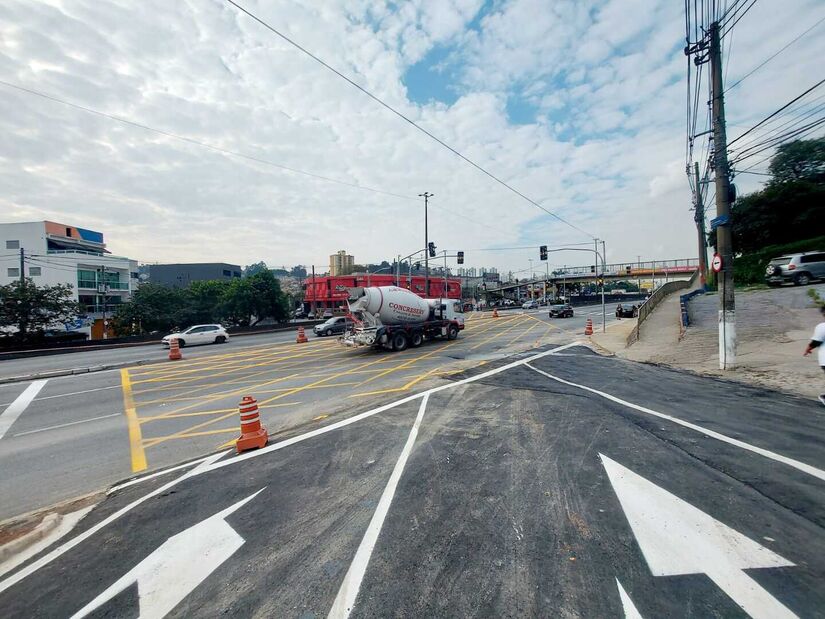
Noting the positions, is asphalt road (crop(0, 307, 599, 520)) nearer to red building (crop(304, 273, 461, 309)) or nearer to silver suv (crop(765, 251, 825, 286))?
silver suv (crop(765, 251, 825, 286))

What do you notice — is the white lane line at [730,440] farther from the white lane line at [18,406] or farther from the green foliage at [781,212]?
the green foliage at [781,212]

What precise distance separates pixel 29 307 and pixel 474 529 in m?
35.9

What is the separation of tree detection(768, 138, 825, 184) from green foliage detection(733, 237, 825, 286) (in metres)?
13.0

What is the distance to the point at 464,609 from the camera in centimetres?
269

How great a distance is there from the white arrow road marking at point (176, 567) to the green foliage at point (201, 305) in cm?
3653

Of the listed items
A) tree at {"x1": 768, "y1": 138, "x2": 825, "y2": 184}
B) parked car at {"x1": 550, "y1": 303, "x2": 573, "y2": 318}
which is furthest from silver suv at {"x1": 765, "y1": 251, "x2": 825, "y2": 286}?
tree at {"x1": 768, "y1": 138, "x2": 825, "y2": 184}

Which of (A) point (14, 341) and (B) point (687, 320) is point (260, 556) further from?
(A) point (14, 341)

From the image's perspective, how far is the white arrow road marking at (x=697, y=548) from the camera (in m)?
2.69

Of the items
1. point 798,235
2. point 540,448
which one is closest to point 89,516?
point 540,448

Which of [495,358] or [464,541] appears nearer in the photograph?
[464,541]

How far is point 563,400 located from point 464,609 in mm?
6589

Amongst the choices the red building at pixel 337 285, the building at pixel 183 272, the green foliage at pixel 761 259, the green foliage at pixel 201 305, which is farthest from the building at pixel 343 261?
the green foliage at pixel 761 259

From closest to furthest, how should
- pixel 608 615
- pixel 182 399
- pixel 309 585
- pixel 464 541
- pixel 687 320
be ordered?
1. pixel 608 615
2. pixel 309 585
3. pixel 464 541
4. pixel 182 399
5. pixel 687 320

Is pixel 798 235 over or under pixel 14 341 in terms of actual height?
over
